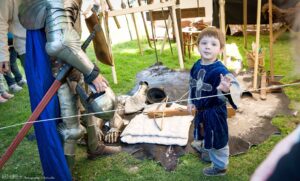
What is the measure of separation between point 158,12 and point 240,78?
2326 mm

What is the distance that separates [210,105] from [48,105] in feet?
4.10

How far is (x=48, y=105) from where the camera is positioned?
2.54 metres

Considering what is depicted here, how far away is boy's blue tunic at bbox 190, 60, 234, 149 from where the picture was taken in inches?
103

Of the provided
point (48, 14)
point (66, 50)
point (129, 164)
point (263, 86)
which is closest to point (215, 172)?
point (129, 164)

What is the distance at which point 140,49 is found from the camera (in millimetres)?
6887

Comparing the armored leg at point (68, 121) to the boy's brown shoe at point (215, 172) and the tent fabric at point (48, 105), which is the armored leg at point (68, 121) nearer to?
the tent fabric at point (48, 105)

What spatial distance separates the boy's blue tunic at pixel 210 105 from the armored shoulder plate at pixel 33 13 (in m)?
1.23

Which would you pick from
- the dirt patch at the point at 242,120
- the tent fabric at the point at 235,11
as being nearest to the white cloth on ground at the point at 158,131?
the dirt patch at the point at 242,120

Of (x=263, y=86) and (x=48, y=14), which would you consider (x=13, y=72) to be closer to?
(x=48, y=14)

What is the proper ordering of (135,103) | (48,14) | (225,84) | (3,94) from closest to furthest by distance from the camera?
(48,14) < (225,84) < (135,103) < (3,94)

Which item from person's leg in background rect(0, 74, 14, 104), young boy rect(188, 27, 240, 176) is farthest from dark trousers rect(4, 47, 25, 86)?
young boy rect(188, 27, 240, 176)

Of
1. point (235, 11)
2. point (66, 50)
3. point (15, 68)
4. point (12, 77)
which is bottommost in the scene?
point (12, 77)

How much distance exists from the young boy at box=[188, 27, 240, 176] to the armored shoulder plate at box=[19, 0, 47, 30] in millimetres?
1171

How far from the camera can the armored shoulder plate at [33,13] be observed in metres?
2.27
